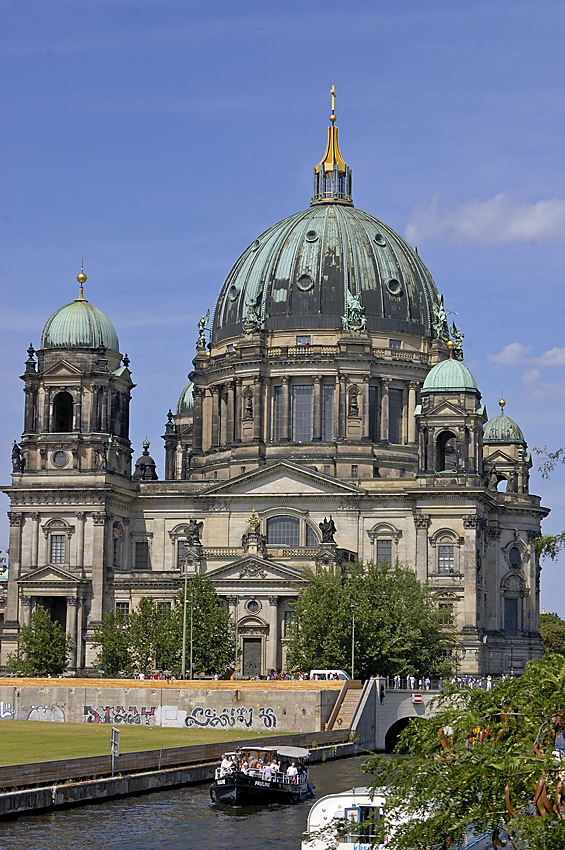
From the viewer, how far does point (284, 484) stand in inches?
4877

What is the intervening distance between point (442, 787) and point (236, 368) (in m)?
108

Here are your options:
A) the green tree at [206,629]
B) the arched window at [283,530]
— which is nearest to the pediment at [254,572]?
the green tree at [206,629]

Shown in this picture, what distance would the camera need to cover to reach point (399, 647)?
4058 inches

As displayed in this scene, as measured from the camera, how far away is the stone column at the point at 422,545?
119m

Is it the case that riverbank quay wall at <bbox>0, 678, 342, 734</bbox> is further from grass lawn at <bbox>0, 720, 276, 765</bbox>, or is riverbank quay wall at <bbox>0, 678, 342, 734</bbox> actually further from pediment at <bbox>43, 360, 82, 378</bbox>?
pediment at <bbox>43, 360, 82, 378</bbox>

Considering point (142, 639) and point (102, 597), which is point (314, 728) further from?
point (102, 597)

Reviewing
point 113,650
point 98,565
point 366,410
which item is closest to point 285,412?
point 366,410

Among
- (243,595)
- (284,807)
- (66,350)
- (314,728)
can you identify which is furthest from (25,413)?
(284,807)

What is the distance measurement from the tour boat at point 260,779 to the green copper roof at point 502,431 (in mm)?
81604

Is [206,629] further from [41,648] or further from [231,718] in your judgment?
[231,718]

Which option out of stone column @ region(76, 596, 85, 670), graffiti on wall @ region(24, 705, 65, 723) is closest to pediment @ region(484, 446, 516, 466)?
stone column @ region(76, 596, 85, 670)

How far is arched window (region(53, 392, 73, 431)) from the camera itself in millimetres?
126438

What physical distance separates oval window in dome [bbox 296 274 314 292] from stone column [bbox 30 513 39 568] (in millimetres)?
30368

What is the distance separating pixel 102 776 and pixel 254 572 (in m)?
56.0
